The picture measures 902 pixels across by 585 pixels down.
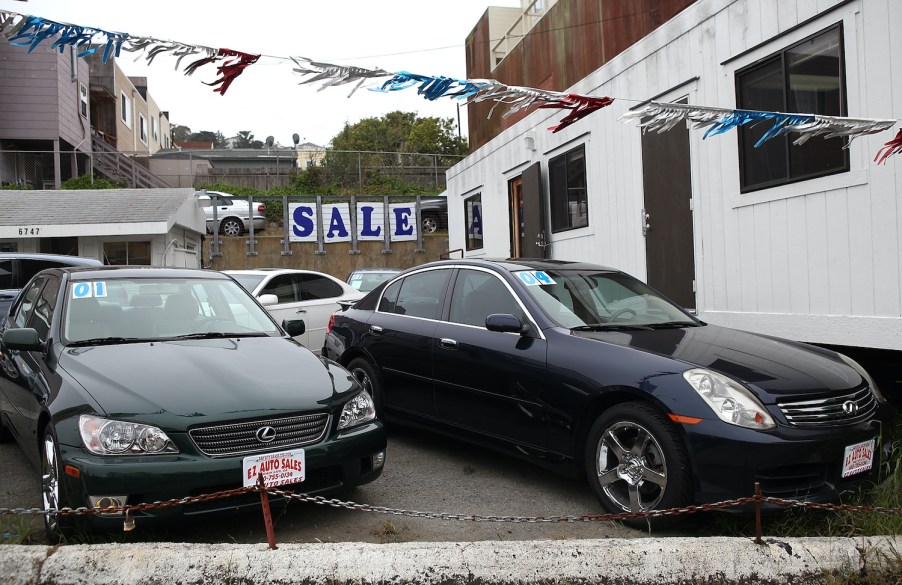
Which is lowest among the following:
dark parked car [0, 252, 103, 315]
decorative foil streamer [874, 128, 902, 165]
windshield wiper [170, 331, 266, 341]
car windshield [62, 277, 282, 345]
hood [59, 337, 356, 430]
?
hood [59, 337, 356, 430]

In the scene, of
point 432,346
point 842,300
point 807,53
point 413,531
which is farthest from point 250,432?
point 807,53

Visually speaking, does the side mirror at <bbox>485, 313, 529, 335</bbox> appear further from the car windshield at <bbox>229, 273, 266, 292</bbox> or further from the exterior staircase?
the exterior staircase

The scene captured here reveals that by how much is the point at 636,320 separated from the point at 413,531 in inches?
82.1

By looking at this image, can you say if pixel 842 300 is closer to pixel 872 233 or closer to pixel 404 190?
pixel 872 233

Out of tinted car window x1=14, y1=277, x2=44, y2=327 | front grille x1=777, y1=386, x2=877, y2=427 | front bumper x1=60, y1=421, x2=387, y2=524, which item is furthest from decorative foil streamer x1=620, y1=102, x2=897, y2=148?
tinted car window x1=14, y1=277, x2=44, y2=327

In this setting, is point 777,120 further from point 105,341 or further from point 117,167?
point 117,167

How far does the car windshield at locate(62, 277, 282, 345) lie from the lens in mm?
4895

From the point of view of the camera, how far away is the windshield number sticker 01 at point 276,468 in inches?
150

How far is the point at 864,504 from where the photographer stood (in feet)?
13.7

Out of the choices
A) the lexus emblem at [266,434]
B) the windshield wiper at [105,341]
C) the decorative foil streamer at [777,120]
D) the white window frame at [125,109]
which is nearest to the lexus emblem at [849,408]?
the decorative foil streamer at [777,120]

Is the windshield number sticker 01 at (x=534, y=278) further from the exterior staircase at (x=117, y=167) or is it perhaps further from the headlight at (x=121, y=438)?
the exterior staircase at (x=117, y=167)

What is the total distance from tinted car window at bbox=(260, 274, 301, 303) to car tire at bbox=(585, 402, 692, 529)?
6.50m

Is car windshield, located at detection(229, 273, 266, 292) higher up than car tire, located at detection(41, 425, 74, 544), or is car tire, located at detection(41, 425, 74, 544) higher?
car windshield, located at detection(229, 273, 266, 292)

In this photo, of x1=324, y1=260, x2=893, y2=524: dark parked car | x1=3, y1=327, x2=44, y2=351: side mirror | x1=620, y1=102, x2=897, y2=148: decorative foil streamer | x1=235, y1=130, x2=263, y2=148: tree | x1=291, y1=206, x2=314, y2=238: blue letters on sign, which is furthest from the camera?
x1=235, y1=130, x2=263, y2=148: tree
